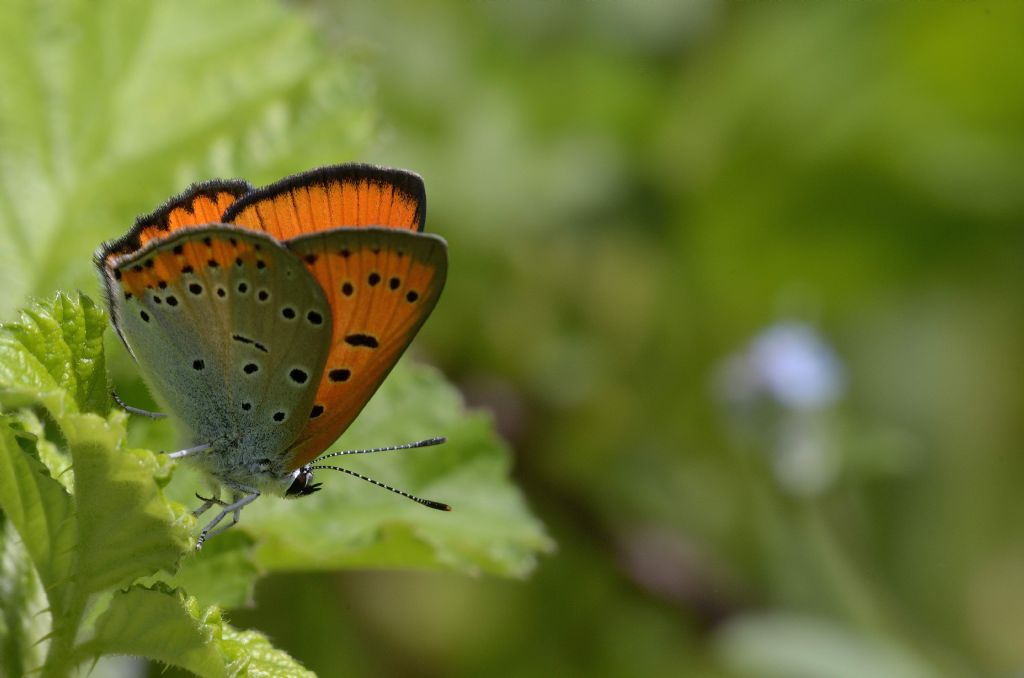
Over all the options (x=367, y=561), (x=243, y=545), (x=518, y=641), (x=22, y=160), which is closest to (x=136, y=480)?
(x=243, y=545)

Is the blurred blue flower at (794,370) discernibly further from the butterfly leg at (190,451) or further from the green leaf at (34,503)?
the green leaf at (34,503)

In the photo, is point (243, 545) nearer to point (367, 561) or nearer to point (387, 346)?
Answer: point (367, 561)

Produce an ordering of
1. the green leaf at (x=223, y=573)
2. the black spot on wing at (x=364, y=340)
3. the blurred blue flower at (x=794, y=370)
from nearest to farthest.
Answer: the green leaf at (x=223, y=573) < the black spot on wing at (x=364, y=340) < the blurred blue flower at (x=794, y=370)

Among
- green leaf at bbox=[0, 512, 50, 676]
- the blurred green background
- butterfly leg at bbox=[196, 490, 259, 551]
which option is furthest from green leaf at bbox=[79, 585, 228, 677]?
the blurred green background

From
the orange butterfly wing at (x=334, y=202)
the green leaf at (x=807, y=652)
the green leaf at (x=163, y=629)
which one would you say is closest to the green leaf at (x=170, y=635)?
→ the green leaf at (x=163, y=629)

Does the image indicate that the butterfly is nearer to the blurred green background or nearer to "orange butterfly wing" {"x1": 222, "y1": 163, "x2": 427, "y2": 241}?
"orange butterfly wing" {"x1": 222, "y1": 163, "x2": 427, "y2": 241}

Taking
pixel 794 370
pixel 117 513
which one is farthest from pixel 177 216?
pixel 794 370

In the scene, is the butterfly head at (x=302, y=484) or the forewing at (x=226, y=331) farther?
the butterfly head at (x=302, y=484)

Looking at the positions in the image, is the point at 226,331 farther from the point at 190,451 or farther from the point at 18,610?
the point at 18,610
